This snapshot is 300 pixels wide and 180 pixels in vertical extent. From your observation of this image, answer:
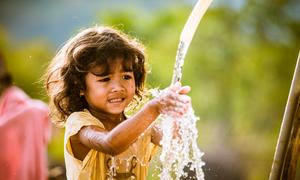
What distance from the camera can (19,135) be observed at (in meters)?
1.39

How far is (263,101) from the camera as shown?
3.42 metres

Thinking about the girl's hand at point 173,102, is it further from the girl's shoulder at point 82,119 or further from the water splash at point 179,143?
the girl's shoulder at point 82,119

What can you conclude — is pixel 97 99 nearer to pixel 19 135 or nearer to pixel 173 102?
pixel 19 135

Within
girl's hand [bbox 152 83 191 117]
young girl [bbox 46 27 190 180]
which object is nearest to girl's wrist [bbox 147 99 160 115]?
girl's hand [bbox 152 83 191 117]

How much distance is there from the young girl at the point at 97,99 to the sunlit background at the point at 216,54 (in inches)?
40.2

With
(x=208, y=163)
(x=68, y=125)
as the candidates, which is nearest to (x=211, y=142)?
(x=208, y=163)

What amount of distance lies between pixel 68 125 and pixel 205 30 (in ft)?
8.72

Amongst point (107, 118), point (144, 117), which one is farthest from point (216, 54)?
point (144, 117)

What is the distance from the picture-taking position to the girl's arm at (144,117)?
1.16 metres

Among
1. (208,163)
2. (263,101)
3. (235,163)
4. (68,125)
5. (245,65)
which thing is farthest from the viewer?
(245,65)

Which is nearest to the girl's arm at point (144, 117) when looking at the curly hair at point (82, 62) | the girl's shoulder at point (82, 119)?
the girl's shoulder at point (82, 119)

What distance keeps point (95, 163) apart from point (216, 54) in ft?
8.15

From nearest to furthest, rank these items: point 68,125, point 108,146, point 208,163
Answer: point 108,146 → point 68,125 → point 208,163

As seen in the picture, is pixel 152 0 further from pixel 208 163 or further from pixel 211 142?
pixel 208 163
